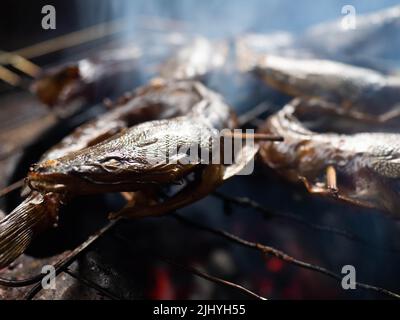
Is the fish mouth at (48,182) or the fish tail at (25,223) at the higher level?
the fish mouth at (48,182)

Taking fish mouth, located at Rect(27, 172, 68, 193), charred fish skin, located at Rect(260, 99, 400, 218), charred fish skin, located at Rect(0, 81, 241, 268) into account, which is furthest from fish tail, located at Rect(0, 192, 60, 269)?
charred fish skin, located at Rect(260, 99, 400, 218)

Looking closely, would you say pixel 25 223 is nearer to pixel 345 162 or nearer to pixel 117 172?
pixel 117 172

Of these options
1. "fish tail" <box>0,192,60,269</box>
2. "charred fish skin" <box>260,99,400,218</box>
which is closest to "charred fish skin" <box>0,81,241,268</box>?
"fish tail" <box>0,192,60,269</box>

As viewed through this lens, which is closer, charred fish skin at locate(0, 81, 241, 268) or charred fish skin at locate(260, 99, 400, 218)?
charred fish skin at locate(0, 81, 241, 268)

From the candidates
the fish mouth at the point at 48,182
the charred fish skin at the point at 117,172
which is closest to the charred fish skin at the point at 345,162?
the charred fish skin at the point at 117,172

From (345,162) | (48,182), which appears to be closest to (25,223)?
(48,182)

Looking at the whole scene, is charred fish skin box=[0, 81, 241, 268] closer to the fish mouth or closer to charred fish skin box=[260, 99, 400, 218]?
the fish mouth

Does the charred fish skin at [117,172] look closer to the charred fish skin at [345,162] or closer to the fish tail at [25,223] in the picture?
the fish tail at [25,223]

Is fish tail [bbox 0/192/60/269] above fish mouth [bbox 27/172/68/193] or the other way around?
the other way around
